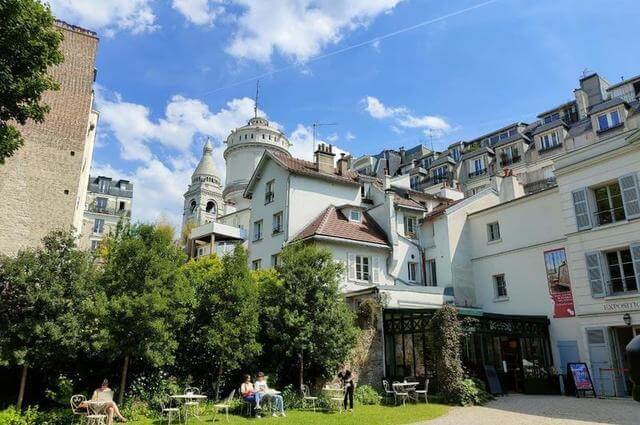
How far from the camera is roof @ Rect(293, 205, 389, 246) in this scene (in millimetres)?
26812

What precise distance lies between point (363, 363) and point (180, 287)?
907cm

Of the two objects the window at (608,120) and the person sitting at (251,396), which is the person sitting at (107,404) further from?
the window at (608,120)

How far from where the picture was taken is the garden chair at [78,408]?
13187mm

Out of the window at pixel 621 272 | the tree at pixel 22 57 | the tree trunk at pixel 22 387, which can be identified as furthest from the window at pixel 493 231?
the tree trunk at pixel 22 387

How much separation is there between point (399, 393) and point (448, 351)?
2920mm

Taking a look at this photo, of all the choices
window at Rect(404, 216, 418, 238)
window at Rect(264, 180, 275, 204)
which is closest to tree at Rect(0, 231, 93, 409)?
window at Rect(264, 180, 275, 204)

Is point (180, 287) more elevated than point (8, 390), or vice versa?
point (180, 287)

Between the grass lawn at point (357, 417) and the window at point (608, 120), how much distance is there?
1215 inches

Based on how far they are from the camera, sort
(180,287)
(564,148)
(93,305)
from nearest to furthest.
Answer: (93,305) → (180,287) → (564,148)

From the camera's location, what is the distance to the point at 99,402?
42.1 feet

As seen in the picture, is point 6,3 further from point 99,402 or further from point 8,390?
point 8,390

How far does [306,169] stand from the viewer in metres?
30.2

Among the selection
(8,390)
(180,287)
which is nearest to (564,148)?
(180,287)

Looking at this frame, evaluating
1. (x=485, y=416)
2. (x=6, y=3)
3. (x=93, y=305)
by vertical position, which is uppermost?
(x=6, y=3)
